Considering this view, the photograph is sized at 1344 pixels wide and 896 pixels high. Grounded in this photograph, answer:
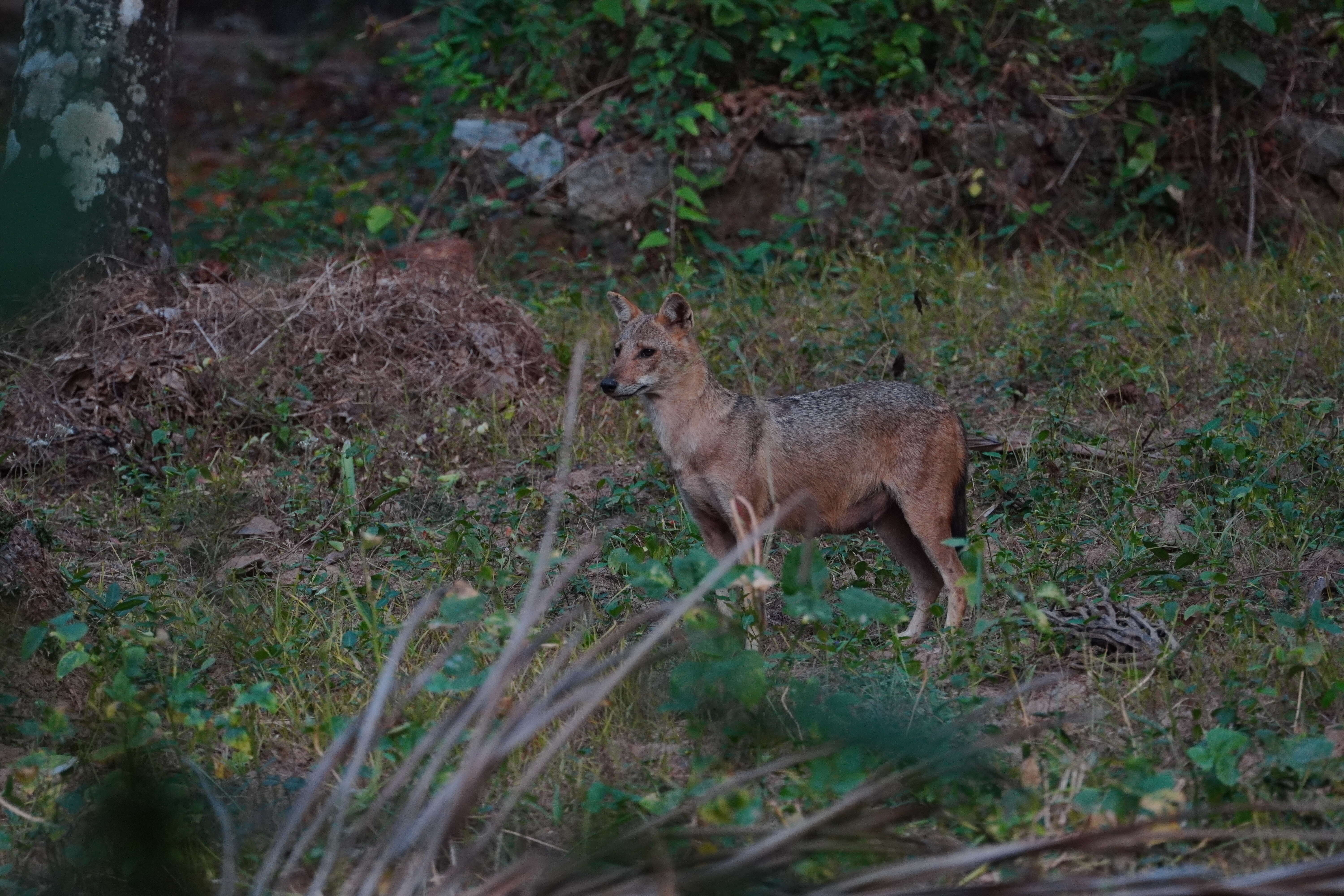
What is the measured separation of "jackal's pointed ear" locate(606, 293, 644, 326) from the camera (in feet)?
20.8

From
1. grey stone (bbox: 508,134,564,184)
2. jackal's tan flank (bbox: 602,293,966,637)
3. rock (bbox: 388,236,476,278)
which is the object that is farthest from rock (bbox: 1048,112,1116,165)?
jackal's tan flank (bbox: 602,293,966,637)

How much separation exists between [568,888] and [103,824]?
0.88 metres

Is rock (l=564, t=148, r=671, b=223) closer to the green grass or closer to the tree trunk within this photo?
the green grass

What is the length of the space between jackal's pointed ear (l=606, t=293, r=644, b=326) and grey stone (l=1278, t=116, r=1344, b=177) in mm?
6338

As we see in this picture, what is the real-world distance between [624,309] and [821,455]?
1307mm

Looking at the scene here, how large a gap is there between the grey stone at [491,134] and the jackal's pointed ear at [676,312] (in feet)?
15.9

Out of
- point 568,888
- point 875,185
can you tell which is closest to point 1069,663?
point 568,888

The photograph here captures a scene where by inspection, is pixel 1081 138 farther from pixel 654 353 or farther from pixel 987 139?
pixel 654 353

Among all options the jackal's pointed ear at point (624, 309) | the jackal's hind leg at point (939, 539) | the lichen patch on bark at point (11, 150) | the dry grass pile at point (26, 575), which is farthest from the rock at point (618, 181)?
the dry grass pile at point (26, 575)

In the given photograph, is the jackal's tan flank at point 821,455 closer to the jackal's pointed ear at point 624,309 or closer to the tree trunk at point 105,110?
the jackal's pointed ear at point 624,309

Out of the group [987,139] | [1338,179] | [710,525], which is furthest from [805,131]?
[710,525]

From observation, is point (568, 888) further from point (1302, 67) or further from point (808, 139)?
point (1302, 67)

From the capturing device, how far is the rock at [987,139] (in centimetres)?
1027

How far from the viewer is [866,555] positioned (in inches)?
251
